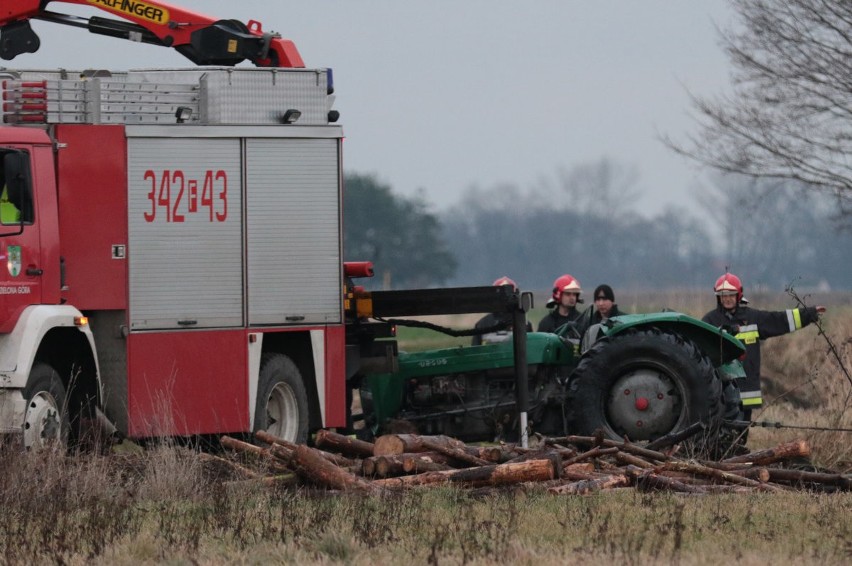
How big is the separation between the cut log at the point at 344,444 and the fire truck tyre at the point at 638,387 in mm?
2531

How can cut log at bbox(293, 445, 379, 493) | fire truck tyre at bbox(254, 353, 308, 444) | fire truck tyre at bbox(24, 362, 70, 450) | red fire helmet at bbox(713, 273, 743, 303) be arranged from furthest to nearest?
red fire helmet at bbox(713, 273, 743, 303) → fire truck tyre at bbox(254, 353, 308, 444) → fire truck tyre at bbox(24, 362, 70, 450) → cut log at bbox(293, 445, 379, 493)

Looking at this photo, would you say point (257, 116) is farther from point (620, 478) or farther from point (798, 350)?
point (798, 350)

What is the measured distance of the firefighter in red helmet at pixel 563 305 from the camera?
17812 millimetres

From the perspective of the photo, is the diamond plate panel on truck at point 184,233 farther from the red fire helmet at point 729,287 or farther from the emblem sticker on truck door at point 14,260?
the red fire helmet at point 729,287

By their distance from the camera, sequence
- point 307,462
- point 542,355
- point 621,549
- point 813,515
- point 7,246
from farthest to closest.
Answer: point 542,355
point 7,246
point 307,462
point 813,515
point 621,549

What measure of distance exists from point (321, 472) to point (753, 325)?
630 centimetres

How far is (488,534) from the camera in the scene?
342 inches

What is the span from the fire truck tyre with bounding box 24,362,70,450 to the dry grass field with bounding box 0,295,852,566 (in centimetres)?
42

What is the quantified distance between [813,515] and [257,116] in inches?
248

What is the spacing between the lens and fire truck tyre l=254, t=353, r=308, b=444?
14172 millimetres

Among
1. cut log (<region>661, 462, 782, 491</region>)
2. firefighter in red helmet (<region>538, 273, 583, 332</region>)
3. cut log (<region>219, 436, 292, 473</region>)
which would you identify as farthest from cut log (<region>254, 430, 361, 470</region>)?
firefighter in red helmet (<region>538, 273, 583, 332</region>)

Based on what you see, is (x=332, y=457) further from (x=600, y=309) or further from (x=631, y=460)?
(x=600, y=309)

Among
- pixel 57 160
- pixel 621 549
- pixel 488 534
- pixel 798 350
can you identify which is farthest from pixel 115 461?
pixel 798 350

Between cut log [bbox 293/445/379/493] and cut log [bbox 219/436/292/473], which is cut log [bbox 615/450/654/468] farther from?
cut log [bbox 219/436/292/473]
